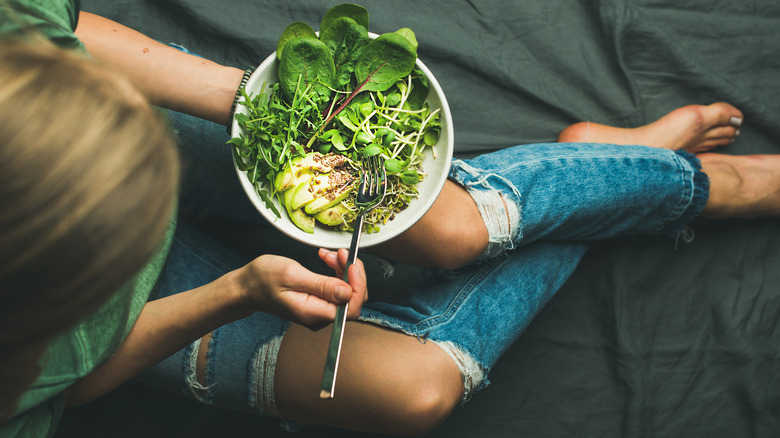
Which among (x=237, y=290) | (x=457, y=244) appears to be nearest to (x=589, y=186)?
(x=457, y=244)

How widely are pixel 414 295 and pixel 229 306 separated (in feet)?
1.23

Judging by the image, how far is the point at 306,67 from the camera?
2.25 ft

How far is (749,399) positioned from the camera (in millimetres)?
1017

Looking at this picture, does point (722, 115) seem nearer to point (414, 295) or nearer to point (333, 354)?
point (414, 295)

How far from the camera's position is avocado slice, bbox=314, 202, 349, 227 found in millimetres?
694

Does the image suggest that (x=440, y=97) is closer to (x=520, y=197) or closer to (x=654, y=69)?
(x=520, y=197)

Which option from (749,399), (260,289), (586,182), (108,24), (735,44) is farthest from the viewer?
(735,44)

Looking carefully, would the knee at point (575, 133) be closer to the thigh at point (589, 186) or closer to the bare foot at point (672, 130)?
the bare foot at point (672, 130)

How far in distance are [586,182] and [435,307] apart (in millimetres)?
336

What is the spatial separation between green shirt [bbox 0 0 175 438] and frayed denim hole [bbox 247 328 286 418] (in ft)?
0.66

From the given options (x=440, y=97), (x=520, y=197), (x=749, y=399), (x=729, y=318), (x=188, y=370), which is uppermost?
(x=440, y=97)

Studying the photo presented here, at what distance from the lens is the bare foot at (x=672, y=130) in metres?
1.08

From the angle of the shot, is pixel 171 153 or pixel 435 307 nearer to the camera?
pixel 171 153

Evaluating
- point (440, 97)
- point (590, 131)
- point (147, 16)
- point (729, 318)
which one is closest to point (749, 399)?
point (729, 318)
